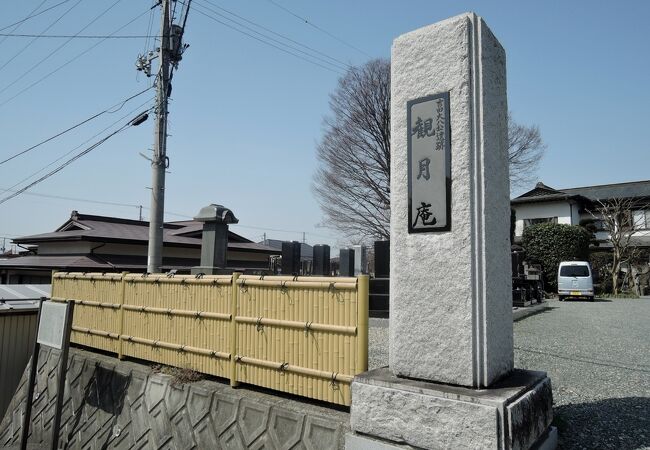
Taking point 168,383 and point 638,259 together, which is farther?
point 638,259

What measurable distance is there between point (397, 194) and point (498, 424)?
2.04m

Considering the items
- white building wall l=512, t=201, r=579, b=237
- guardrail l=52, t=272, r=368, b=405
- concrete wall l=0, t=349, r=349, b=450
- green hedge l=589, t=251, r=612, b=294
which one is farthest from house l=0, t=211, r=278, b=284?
white building wall l=512, t=201, r=579, b=237

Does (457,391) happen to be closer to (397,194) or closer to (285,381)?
(397,194)

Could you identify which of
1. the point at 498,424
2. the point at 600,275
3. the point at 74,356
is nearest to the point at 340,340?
the point at 498,424

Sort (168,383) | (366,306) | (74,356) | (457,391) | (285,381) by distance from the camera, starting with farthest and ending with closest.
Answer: (74,356) < (168,383) < (285,381) < (366,306) < (457,391)

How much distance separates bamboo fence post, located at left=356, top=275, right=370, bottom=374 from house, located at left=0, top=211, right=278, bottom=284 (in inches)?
419

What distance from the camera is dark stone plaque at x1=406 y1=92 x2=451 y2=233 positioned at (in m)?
3.49

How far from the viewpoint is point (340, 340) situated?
4371mm

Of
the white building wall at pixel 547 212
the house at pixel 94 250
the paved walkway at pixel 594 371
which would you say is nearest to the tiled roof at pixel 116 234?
the house at pixel 94 250


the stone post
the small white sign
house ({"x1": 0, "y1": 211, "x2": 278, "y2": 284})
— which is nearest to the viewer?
the small white sign

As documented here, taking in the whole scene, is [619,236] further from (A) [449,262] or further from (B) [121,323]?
(B) [121,323]

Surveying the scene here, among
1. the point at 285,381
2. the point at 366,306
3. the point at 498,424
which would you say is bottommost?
the point at 285,381

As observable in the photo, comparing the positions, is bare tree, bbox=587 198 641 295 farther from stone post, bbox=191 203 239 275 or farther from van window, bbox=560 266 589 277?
stone post, bbox=191 203 239 275

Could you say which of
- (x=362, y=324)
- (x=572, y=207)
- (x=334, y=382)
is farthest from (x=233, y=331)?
(x=572, y=207)
